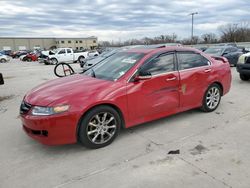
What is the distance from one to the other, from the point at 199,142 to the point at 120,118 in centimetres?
133

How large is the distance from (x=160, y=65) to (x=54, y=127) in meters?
2.18

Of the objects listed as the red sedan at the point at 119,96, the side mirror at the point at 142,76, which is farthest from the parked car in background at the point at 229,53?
the side mirror at the point at 142,76

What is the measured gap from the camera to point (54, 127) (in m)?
3.28

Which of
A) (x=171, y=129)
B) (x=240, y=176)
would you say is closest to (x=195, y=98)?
(x=171, y=129)

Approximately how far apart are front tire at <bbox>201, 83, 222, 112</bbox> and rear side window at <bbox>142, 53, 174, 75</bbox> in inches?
46.8

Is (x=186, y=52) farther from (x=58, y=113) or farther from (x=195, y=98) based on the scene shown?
(x=58, y=113)

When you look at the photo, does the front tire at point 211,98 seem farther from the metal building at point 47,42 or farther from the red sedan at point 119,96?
the metal building at point 47,42

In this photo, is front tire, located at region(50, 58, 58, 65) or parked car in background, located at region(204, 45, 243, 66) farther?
front tire, located at region(50, 58, 58, 65)

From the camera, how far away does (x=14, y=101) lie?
7047mm

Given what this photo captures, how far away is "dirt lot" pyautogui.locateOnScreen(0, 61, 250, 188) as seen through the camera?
2805 mm

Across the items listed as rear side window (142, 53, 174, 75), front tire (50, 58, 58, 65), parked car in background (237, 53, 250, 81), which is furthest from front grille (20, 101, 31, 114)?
front tire (50, 58, 58, 65)

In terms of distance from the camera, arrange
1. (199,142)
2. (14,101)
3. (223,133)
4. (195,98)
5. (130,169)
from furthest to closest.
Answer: (14,101) → (195,98) → (223,133) → (199,142) → (130,169)

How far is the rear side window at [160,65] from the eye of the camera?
415cm

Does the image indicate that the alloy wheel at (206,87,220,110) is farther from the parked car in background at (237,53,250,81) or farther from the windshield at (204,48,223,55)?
the windshield at (204,48,223,55)
